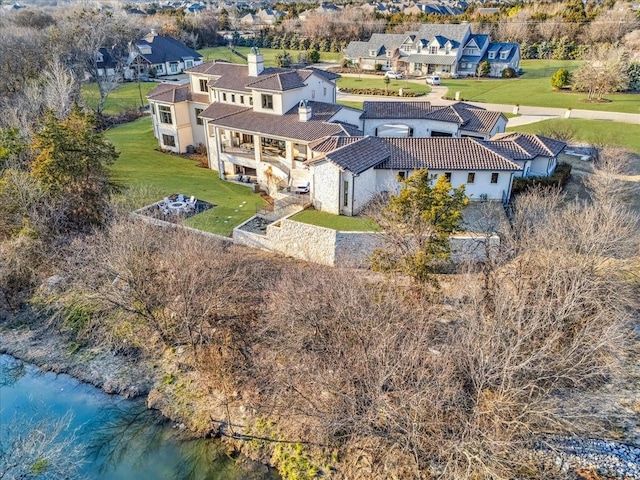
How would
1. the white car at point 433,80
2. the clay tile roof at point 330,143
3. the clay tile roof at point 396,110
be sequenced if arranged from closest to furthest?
the clay tile roof at point 330,143, the clay tile roof at point 396,110, the white car at point 433,80

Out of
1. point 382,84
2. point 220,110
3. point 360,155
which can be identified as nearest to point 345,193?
point 360,155

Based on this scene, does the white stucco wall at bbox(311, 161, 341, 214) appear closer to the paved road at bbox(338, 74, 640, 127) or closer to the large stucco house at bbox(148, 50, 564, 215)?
the large stucco house at bbox(148, 50, 564, 215)

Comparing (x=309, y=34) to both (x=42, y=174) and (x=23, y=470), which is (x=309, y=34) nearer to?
(x=42, y=174)

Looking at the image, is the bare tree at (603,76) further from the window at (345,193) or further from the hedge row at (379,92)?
the window at (345,193)

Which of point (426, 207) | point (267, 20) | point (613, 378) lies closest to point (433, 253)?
point (426, 207)

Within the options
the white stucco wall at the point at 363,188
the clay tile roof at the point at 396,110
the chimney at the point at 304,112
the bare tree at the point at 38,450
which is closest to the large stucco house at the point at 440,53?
the clay tile roof at the point at 396,110

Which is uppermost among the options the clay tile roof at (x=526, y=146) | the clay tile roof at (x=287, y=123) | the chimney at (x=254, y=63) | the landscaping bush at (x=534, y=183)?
the chimney at (x=254, y=63)

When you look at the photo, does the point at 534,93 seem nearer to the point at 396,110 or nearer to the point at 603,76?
the point at 603,76
